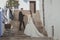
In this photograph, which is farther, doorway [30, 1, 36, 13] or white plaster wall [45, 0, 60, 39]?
doorway [30, 1, 36, 13]

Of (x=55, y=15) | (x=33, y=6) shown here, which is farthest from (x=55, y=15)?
(x=33, y=6)

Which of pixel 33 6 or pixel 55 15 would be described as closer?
pixel 55 15

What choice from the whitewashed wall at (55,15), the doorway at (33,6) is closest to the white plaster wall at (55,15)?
the whitewashed wall at (55,15)

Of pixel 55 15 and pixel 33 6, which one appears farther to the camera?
pixel 33 6

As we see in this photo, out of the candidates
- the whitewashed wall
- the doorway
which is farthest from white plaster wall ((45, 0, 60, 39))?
the doorway

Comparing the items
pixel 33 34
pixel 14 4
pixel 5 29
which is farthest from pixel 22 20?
pixel 14 4

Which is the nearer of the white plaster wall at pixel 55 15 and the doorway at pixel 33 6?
the white plaster wall at pixel 55 15

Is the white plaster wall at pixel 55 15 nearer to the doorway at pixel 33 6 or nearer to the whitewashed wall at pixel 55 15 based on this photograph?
the whitewashed wall at pixel 55 15

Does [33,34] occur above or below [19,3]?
below

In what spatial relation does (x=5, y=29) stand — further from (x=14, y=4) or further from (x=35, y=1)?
(x=35, y=1)

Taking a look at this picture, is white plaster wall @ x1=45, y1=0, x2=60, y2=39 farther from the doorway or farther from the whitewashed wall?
the doorway

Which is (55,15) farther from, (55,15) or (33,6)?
(33,6)

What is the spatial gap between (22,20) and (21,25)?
33cm

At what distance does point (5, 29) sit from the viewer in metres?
9.31
